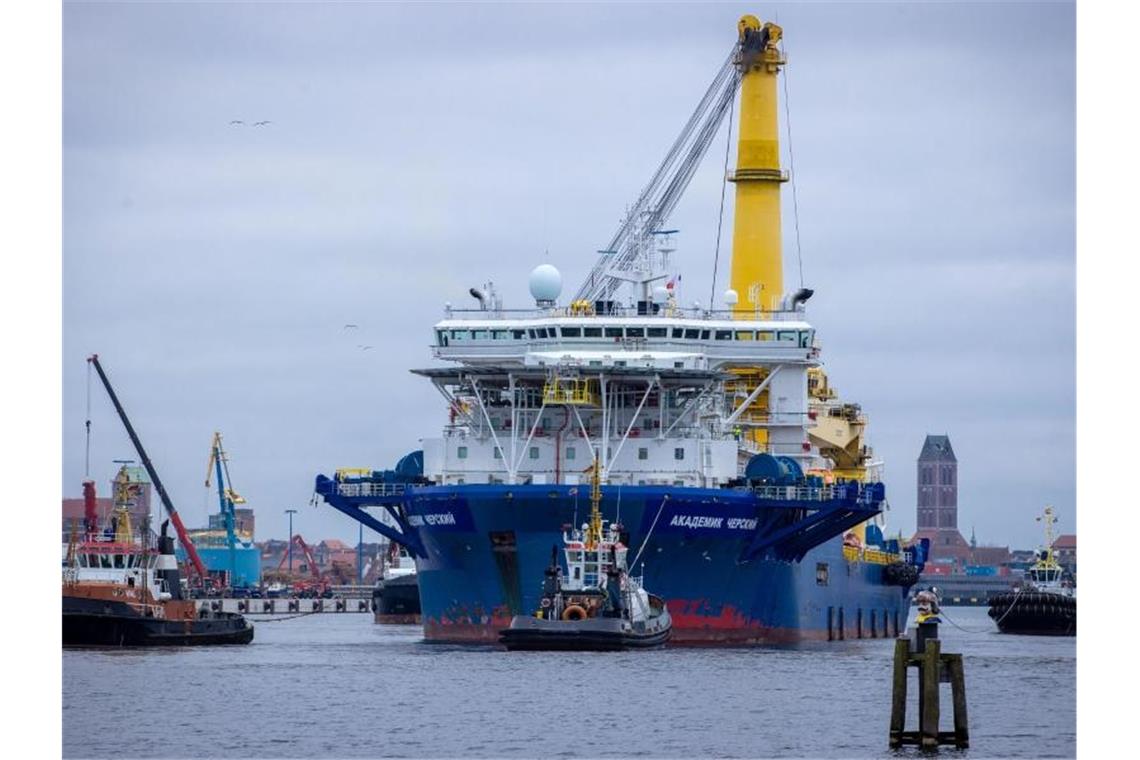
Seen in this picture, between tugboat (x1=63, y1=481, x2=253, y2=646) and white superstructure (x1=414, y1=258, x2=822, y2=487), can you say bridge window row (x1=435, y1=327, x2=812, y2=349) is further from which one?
tugboat (x1=63, y1=481, x2=253, y2=646)

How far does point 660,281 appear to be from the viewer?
83.3 m

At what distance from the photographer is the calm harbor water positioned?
161 feet

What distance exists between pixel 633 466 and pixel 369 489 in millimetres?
9353

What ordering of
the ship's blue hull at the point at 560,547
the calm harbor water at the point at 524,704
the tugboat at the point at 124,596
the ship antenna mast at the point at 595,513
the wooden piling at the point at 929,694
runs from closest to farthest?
the wooden piling at the point at 929,694, the calm harbor water at the point at 524,704, the ship antenna mast at the point at 595,513, the ship's blue hull at the point at 560,547, the tugboat at the point at 124,596

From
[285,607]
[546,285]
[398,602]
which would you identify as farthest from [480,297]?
[285,607]

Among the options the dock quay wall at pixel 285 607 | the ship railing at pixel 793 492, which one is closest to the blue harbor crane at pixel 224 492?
the dock quay wall at pixel 285 607

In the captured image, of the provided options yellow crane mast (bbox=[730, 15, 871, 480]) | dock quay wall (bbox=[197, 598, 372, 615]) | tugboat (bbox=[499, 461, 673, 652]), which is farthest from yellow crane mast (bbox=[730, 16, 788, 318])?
dock quay wall (bbox=[197, 598, 372, 615])

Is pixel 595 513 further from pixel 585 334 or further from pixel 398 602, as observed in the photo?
pixel 398 602

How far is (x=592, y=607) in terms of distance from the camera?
69.0 m

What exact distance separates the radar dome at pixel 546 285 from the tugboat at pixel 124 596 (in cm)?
1394

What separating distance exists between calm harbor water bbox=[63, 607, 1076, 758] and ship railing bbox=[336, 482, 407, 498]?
584 cm

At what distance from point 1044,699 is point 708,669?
933 centimetres

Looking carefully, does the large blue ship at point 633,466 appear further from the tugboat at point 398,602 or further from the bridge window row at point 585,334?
the tugboat at point 398,602

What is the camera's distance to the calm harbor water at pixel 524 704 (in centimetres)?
4897
